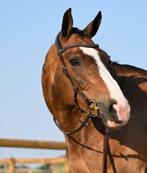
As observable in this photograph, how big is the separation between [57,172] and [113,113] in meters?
5.03

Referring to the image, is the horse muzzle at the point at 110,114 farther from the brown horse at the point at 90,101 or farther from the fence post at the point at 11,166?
the fence post at the point at 11,166

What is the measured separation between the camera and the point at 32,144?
7539 mm

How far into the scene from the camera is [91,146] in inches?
194

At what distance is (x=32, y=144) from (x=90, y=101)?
2.98m

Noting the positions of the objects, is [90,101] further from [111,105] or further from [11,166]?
[11,166]

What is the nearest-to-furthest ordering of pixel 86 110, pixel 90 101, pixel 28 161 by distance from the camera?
1. pixel 90 101
2. pixel 86 110
3. pixel 28 161

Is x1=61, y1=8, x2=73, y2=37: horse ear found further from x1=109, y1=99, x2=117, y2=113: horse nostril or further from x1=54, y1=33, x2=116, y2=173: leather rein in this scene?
x1=109, y1=99, x2=117, y2=113: horse nostril

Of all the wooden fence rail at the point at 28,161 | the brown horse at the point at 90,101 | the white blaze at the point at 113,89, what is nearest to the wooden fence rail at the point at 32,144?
the wooden fence rail at the point at 28,161

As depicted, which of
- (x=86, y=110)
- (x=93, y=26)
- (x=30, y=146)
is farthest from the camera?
(x=30, y=146)

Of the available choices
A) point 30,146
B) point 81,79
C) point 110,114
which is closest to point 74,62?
point 81,79

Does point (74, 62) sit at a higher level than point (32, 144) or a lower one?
higher

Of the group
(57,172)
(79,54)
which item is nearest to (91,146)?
(79,54)

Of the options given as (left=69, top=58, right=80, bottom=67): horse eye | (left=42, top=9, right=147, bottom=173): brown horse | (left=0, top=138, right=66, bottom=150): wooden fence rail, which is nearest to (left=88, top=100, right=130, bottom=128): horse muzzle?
(left=42, top=9, right=147, bottom=173): brown horse

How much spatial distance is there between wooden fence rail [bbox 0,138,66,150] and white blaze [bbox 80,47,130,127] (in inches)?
107
